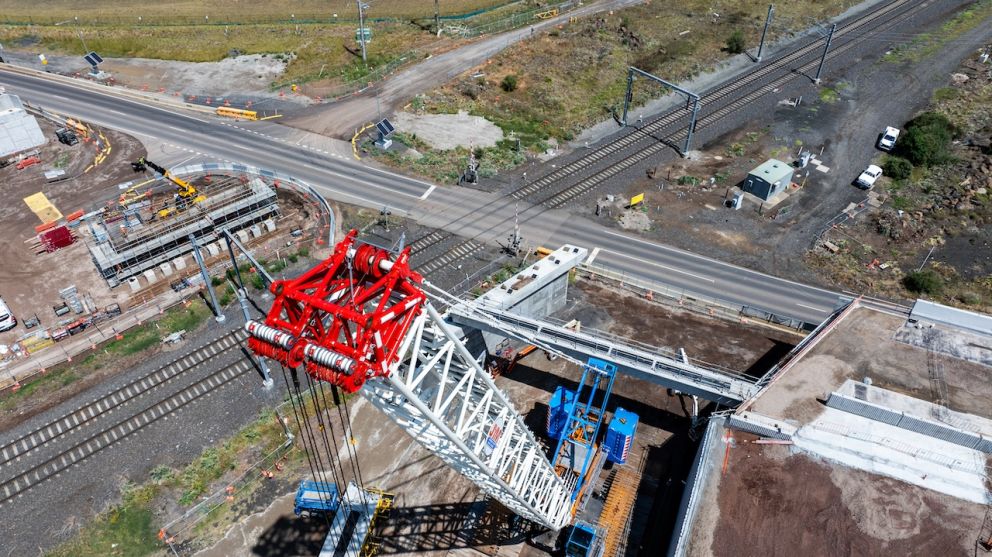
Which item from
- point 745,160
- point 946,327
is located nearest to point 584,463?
point 946,327

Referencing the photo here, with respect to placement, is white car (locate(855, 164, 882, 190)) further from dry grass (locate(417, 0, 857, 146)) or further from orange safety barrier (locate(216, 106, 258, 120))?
orange safety barrier (locate(216, 106, 258, 120))

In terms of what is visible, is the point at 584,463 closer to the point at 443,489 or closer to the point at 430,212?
the point at 443,489

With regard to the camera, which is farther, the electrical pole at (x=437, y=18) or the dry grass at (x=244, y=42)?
the electrical pole at (x=437, y=18)

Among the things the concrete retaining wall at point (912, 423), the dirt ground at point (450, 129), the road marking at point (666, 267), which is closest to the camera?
the concrete retaining wall at point (912, 423)

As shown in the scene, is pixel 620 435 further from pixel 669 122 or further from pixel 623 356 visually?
pixel 669 122

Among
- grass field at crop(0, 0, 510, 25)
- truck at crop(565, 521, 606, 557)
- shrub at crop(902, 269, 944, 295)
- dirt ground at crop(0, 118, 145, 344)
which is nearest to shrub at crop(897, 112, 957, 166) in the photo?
shrub at crop(902, 269, 944, 295)

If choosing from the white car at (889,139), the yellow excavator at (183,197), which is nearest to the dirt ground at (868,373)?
the white car at (889,139)

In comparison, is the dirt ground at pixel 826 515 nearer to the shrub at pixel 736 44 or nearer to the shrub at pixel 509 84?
the shrub at pixel 509 84
